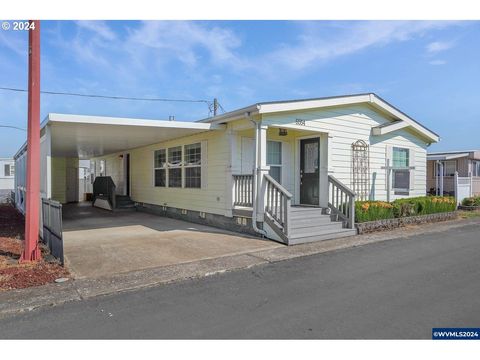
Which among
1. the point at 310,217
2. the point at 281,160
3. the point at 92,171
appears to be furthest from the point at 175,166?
the point at 92,171

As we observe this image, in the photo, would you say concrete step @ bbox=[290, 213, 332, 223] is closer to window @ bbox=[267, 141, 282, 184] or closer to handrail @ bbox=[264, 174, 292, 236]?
handrail @ bbox=[264, 174, 292, 236]

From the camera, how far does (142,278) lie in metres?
4.77

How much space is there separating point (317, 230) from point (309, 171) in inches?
89.0

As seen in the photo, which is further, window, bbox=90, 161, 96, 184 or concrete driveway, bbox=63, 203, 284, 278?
window, bbox=90, 161, 96, 184

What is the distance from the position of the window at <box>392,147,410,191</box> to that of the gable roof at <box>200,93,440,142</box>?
0.92 m

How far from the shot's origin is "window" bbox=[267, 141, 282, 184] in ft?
31.1

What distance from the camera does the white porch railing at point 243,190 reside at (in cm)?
828

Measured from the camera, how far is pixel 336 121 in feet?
31.0

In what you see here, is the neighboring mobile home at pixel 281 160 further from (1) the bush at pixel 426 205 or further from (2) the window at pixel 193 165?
(1) the bush at pixel 426 205

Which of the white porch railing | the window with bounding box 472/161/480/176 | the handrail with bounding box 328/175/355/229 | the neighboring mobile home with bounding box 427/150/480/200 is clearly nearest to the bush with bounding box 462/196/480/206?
the neighboring mobile home with bounding box 427/150/480/200

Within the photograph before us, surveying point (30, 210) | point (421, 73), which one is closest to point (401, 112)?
point (421, 73)

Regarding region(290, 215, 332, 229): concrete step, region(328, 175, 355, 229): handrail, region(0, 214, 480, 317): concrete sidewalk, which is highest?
region(328, 175, 355, 229): handrail

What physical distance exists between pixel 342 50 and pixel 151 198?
8.89 metres
